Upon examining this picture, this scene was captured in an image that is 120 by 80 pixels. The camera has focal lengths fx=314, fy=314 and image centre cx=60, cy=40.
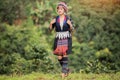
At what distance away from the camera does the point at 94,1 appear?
101 feet

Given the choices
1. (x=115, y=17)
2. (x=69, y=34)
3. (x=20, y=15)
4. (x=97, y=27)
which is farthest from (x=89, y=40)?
(x=69, y=34)

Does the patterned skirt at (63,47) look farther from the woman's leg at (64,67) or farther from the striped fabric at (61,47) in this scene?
the woman's leg at (64,67)

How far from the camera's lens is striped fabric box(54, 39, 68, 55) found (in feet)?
21.3

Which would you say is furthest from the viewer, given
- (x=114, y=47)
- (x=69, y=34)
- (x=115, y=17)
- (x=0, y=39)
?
(x=115, y=17)

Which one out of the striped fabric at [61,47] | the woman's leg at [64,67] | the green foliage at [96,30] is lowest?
the green foliage at [96,30]

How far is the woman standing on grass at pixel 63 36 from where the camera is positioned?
6.46 m

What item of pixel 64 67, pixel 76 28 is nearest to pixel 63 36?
pixel 64 67

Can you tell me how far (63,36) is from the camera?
256 inches

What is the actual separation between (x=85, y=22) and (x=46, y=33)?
3.74 meters

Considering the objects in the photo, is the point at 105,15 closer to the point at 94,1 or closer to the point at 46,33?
the point at 94,1

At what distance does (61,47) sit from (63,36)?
0.76ft

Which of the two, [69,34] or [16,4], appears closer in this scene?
[69,34]

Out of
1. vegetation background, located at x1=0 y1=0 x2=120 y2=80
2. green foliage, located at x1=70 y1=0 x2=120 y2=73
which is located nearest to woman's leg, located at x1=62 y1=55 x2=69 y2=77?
vegetation background, located at x1=0 y1=0 x2=120 y2=80

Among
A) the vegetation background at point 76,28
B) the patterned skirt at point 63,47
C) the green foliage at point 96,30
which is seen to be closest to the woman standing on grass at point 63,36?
the patterned skirt at point 63,47
